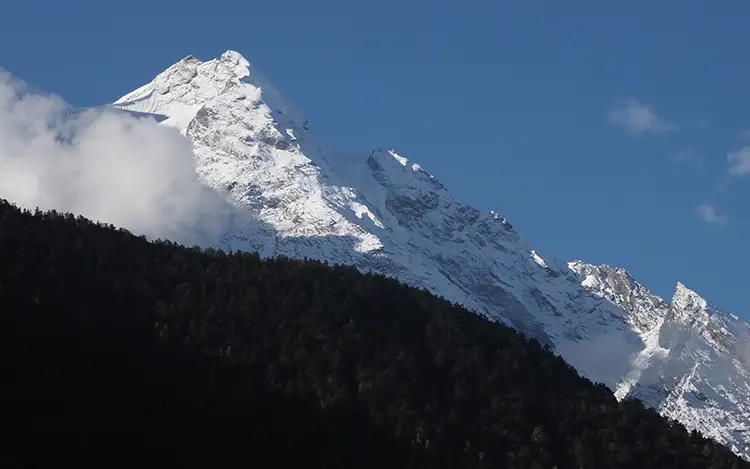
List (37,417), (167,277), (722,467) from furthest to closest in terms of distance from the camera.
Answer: (167,277), (722,467), (37,417)

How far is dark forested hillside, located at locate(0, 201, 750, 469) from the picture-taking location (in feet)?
416

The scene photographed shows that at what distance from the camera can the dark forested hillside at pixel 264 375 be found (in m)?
127

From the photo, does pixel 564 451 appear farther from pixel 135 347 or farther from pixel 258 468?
pixel 135 347

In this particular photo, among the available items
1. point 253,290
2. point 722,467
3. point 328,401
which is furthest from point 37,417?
point 722,467

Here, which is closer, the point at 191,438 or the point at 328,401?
the point at 191,438

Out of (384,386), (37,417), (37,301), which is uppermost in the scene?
(384,386)

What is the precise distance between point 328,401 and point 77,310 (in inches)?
947

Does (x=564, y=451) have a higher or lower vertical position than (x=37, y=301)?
higher

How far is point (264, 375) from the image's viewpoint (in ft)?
464

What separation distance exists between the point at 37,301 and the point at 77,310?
3.95 m

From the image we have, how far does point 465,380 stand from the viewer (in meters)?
149

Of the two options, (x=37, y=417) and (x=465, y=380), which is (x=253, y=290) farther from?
(x=37, y=417)

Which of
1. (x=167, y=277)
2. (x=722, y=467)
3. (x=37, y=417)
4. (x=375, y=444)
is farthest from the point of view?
(x=167, y=277)

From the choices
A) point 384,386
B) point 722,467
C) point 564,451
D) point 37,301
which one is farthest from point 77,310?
point 722,467
